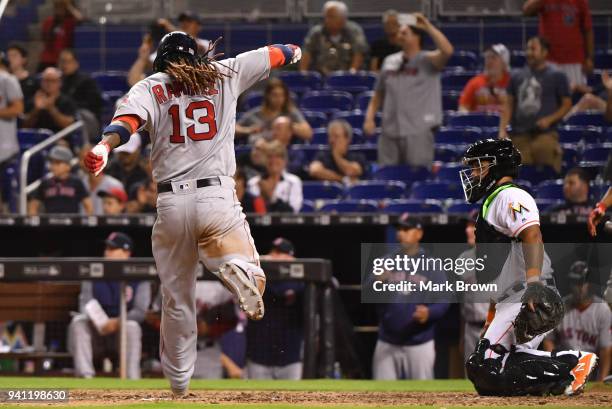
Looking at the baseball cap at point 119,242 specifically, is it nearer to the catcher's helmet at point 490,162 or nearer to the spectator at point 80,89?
the spectator at point 80,89

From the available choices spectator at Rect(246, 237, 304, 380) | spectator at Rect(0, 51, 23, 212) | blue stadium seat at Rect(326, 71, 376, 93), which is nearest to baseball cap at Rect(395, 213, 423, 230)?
spectator at Rect(246, 237, 304, 380)

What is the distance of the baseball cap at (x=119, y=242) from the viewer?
31.0ft

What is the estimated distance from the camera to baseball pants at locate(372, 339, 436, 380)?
907 cm

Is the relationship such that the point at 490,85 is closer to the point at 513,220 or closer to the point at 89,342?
the point at 89,342

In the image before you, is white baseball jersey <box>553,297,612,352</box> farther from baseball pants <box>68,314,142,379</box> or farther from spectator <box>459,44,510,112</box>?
spectator <box>459,44,510,112</box>

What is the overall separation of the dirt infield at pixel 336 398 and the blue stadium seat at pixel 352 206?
3380 millimetres

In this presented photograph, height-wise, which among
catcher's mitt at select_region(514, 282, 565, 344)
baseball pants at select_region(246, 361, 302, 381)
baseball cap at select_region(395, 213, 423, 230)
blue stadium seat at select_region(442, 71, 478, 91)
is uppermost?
blue stadium seat at select_region(442, 71, 478, 91)

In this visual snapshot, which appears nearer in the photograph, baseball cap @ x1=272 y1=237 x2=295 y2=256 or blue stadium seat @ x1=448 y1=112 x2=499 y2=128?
baseball cap @ x1=272 y1=237 x2=295 y2=256

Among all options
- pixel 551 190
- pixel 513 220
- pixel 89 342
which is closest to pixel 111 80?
pixel 89 342

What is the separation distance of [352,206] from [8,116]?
3509mm

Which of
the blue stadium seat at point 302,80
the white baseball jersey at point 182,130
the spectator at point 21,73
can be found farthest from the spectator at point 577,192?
the spectator at point 21,73

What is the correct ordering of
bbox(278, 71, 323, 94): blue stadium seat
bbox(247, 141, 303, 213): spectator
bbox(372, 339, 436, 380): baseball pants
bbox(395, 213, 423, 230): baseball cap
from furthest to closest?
bbox(278, 71, 323, 94): blue stadium seat, bbox(247, 141, 303, 213): spectator, bbox(395, 213, 423, 230): baseball cap, bbox(372, 339, 436, 380): baseball pants

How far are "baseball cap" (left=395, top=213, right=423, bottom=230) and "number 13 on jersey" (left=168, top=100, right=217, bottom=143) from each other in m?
3.28

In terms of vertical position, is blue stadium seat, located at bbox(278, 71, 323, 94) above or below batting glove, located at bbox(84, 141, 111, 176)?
above
